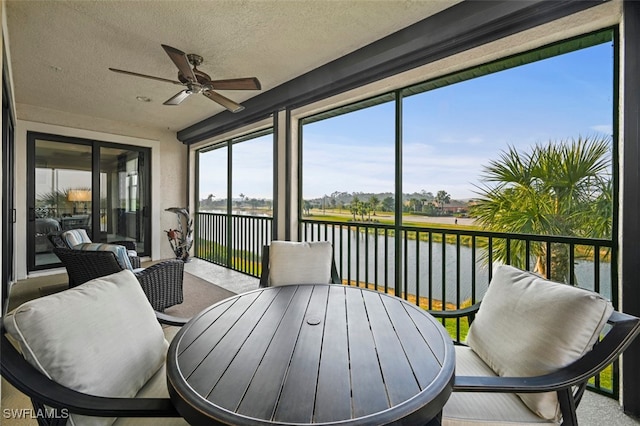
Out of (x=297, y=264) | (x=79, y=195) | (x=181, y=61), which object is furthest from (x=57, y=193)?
(x=297, y=264)

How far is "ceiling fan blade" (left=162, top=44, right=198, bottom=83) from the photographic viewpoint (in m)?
2.31

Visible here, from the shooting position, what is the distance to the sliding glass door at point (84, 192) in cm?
485

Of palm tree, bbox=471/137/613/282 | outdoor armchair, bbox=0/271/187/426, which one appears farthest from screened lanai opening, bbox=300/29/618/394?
outdoor armchair, bbox=0/271/187/426

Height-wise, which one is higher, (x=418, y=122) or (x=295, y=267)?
(x=418, y=122)

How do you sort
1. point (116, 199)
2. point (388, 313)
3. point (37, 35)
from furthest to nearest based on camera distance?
point (116, 199)
point (37, 35)
point (388, 313)

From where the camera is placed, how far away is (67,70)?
340 centimetres

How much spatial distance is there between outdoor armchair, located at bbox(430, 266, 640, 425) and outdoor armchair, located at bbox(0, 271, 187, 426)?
1.13 metres

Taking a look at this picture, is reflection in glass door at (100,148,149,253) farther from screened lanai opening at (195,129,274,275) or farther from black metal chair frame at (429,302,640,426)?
black metal chair frame at (429,302,640,426)

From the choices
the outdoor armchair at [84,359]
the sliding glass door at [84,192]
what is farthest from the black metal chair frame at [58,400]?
the sliding glass door at [84,192]

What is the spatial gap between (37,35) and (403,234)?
12.8 ft

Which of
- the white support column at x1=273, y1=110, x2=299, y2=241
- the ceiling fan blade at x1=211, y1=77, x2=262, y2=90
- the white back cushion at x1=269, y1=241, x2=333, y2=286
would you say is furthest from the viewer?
the white support column at x1=273, y1=110, x2=299, y2=241

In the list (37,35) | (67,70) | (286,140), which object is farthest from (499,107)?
A: (67,70)

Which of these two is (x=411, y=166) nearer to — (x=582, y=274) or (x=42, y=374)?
(x=582, y=274)

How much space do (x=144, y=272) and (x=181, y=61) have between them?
6.23ft
